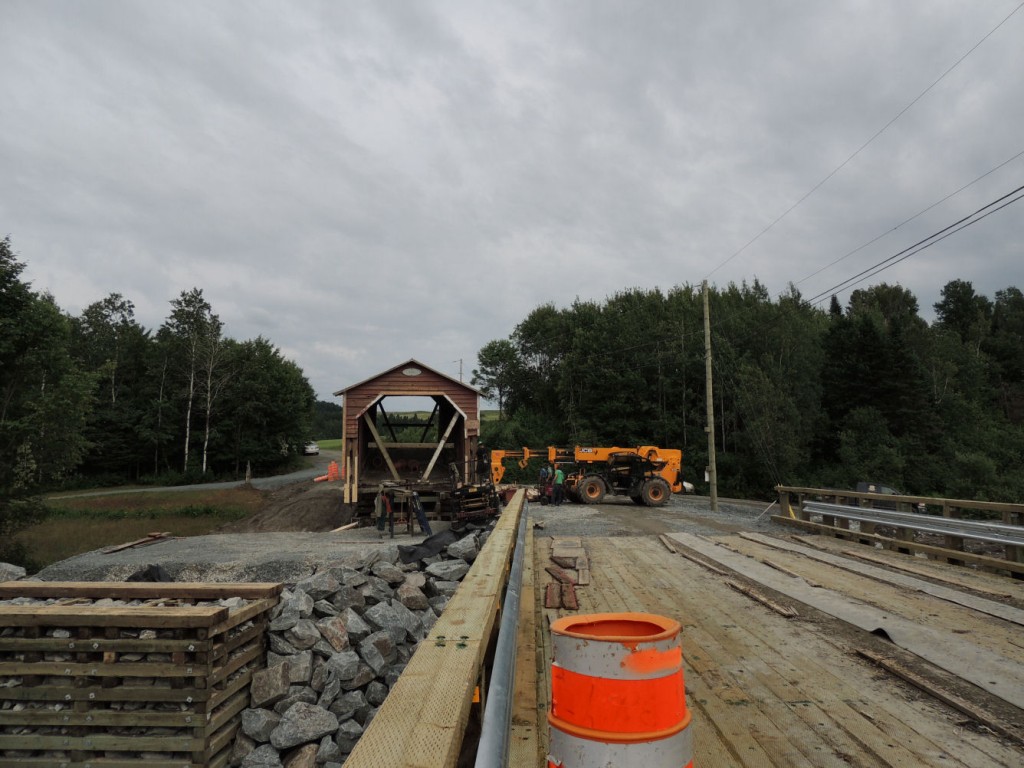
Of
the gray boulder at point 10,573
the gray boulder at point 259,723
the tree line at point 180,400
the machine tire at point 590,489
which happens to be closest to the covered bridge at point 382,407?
the machine tire at point 590,489

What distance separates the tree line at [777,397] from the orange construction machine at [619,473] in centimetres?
1468

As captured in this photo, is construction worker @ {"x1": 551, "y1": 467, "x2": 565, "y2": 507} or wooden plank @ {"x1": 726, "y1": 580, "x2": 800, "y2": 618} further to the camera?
construction worker @ {"x1": 551, "y1": 467, "x2": 565, "y2": 507}

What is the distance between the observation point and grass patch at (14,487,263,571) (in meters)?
21.1

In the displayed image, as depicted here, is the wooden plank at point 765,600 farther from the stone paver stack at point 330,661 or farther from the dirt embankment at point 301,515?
the dirt embankment at point 301,515

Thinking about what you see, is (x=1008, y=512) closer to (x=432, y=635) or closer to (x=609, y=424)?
(x=432, y=635)

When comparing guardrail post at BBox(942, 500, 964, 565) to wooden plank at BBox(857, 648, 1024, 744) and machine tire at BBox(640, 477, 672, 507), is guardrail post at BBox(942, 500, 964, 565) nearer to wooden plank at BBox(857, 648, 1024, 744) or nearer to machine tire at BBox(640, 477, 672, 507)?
wooden plank at BBox(857, 648, 1024, 744)

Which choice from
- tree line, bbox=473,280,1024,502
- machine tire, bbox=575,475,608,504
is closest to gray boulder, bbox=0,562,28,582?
machine tire, bbox=575,475,608,504

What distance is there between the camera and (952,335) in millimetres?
51938

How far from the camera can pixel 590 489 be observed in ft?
71.4

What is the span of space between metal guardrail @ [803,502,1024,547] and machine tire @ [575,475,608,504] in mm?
10125

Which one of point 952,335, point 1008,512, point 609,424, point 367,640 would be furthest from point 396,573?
point 952,335

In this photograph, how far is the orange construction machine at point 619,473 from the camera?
71.3ft

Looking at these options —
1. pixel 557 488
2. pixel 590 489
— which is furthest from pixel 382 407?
pixel 590 489

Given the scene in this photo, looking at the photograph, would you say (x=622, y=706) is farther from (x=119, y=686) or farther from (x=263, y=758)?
(x=119, y=686)
